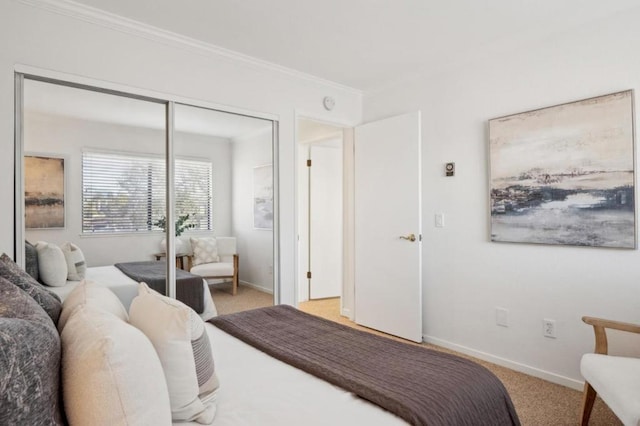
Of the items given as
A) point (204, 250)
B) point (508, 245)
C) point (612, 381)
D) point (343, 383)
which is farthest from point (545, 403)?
point (204, 250)

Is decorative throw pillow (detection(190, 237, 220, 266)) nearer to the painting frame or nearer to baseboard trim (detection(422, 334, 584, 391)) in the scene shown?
the painting frame

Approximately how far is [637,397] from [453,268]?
1775 millimetres

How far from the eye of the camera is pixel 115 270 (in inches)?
103

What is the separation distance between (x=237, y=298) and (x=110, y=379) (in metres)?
2.41

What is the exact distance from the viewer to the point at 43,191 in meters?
2.37

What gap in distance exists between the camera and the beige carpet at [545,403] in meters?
2.18

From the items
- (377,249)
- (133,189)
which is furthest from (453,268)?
(133,189)

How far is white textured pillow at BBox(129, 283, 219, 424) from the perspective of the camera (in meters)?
1.12

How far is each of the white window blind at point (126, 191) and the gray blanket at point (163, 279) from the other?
0.87 ft

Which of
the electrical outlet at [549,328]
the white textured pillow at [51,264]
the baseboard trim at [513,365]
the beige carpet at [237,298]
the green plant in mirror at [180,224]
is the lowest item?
the baseboard trim at [513,365]

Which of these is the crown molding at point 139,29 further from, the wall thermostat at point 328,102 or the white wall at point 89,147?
the white wall at point 89,147

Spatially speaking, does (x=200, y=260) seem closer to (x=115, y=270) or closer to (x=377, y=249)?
(x=115, y=270)

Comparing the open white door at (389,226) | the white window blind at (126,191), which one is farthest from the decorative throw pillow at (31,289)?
the open white door at (389,226)

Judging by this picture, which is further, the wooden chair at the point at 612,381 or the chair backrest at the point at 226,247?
the chair backrest at the point at 226,247
